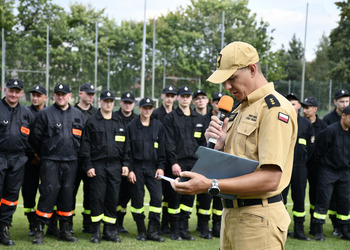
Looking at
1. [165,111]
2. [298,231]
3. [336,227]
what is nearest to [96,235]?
[165,111]

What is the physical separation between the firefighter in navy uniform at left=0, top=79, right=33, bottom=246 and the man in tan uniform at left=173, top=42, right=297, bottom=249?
4.56m

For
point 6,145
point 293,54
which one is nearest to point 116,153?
point 6,145

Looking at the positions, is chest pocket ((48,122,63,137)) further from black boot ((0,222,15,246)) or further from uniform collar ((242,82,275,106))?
uniform collar ((242,82,275,106))

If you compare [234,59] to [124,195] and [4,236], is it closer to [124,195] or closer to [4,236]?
[4,236]

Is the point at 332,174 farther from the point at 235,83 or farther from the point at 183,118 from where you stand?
the point at 235,83

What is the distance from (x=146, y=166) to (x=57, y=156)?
1537 millimetres

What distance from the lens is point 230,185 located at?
2.46 m

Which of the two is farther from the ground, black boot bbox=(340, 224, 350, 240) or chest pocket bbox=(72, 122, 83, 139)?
chest pocket bbox=(72, 122, 83, 139)

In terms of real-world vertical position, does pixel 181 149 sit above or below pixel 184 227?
above

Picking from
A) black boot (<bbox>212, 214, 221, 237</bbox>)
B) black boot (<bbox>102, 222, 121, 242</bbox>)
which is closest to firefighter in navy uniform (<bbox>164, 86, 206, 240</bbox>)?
black boot (<bbox>212, 214, 221, 237</bbox>)

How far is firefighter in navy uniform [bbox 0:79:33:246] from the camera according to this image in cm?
642

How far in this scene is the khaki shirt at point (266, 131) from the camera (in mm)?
2428

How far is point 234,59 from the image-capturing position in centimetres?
258

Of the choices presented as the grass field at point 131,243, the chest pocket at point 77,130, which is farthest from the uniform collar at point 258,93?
the chest pocket at point 77,130
